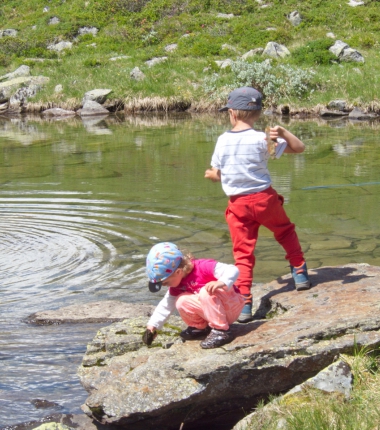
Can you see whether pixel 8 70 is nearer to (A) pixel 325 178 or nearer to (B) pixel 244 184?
(A) pixel 325 178

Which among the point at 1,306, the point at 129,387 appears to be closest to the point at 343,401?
the point at 129,387

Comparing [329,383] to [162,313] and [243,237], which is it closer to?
[162,313]

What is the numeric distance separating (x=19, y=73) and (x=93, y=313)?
25.6m

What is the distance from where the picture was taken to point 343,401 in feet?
11.3

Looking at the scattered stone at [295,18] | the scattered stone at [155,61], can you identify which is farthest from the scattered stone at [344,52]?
the scattered stone at [295,18]

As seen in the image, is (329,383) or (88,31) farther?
(88,31)

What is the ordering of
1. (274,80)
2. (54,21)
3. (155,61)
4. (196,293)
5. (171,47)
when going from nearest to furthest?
(196,293) < (274,80) < (155,61) < (171,47) < (54,21)

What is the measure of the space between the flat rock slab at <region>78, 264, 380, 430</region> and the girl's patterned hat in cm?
43

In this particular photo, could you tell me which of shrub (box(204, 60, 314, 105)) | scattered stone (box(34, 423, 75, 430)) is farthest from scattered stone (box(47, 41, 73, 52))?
scattered stone (box(34, 423, 75, 430))

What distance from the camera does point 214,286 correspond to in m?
3.89

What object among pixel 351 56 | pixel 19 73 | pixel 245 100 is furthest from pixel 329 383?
pixel 19 73

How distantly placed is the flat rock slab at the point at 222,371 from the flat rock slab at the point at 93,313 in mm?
1224

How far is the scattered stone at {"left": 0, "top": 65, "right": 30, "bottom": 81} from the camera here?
95.7 ft

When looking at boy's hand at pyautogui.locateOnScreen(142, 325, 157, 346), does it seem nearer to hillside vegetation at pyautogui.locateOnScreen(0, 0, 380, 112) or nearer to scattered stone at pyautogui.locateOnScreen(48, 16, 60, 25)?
hillside vegetation at pyautogui.locateOnScreen(0, 0, 380, 112)
